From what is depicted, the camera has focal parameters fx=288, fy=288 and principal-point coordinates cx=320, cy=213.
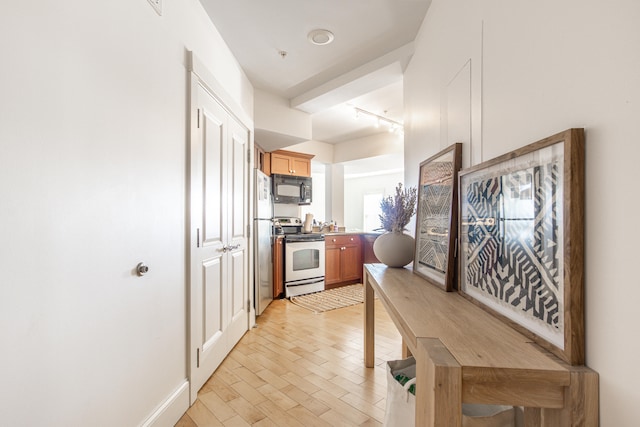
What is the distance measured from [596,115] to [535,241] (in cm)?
33

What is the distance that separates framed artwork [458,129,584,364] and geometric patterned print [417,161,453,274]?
0.21 meters

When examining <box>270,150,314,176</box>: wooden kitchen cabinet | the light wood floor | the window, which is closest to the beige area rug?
the light wood floor

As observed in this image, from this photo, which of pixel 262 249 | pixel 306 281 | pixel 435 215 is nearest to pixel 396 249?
pixel 435 215

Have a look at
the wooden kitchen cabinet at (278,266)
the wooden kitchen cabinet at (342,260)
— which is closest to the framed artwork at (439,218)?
the wooden kitchen cabinet at (278,266)

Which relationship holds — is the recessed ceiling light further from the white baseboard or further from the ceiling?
the white baseboard

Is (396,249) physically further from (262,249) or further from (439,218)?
(262,249)

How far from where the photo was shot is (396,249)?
1.89 meters

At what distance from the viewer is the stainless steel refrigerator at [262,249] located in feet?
10.3

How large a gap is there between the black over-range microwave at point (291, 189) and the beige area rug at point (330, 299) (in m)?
1.53

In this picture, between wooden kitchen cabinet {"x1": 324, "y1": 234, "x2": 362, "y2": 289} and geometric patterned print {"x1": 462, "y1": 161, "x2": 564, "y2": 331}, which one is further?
wooden kitchen cabinet {"x1": 324, "y1": 234, "x2": 362, "y2": 289}

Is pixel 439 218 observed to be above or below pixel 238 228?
above

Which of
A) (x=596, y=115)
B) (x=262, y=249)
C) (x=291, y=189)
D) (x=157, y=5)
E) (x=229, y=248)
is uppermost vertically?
(x=157, y=5)

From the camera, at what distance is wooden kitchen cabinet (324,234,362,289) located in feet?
15.3

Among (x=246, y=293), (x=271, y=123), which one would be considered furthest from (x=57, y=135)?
(x=271, y=123)
